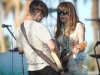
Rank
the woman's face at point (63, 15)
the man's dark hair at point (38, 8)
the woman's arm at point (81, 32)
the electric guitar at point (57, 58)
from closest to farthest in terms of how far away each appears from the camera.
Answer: the electric guitar at point (57, 58)
the man's dark hair at point (38, 8)
the woman's arm at point (81, 32)
the woman's face at point (63, 15)

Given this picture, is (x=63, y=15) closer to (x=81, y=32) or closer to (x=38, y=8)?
(x=81, y=32)

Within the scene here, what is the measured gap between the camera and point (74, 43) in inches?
223

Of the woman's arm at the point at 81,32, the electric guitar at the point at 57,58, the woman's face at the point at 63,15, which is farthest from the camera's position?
the woman's face at the point at 63,15

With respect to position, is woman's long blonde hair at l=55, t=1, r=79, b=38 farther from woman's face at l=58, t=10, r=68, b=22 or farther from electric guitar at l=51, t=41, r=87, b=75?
electric guitar at l=51, t=41, r=87, b=75

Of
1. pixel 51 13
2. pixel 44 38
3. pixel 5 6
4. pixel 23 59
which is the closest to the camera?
pixel 44 38

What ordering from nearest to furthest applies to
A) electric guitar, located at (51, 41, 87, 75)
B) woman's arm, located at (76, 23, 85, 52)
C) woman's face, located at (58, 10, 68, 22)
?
1. electric guitar, located at (51, 41, 87, 75)
2. woman's arm, located at (76, 23, 85, 52)
3. woman's face, located at (58, 10, 68, 22)

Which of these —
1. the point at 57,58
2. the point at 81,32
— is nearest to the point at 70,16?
the point at 81,32

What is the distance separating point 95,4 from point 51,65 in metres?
20.5

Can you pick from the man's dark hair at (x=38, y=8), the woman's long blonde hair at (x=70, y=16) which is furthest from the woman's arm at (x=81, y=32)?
the man's dark hair at (x=38, y=8)

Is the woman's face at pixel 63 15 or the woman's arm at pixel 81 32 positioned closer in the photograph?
the woman's arm at pixel 81 32

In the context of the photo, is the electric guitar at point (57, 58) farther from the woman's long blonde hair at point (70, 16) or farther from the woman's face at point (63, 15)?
the woman's face at point (63, 15)

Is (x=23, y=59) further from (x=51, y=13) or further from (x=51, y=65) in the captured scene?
(x=51, y=13)

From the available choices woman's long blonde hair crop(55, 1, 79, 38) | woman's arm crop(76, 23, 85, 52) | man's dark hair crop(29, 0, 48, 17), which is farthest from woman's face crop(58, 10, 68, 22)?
man's dark hair crop(29, 0, 48, 17)

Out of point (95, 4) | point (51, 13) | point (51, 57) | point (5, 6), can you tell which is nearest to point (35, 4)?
point (51, 57)
